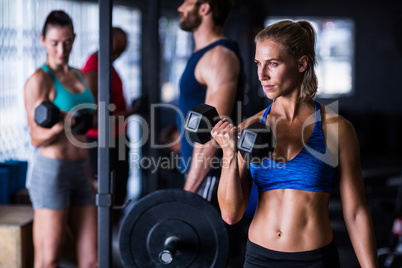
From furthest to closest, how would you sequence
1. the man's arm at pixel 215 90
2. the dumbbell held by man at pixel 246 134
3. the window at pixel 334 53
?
the window at pixel 334 53, the man's arm at pixel 215 90, the dumbbell held by man at pixel 246 134

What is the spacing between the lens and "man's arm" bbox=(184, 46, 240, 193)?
164 cm

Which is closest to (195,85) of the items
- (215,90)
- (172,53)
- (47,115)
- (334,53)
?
(215,90)

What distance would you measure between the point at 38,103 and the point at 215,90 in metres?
0.69

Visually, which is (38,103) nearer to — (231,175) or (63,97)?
(63,97)

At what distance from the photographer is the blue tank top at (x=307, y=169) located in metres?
1.13

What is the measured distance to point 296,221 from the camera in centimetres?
113

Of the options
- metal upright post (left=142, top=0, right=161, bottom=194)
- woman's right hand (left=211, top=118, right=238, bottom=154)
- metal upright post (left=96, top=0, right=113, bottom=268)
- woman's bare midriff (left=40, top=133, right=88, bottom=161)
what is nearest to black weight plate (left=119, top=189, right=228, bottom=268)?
metal upright post (left=96, top=0, right=113, bottom=268)

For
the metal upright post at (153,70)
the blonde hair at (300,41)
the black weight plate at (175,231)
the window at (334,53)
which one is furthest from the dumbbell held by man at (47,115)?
the window at (334,53)

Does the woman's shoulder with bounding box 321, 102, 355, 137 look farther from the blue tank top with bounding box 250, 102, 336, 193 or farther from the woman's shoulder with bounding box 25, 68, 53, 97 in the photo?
the woman's shoulder with bounding box 25, 68, 53, 97

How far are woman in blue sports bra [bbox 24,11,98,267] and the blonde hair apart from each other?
0.98m

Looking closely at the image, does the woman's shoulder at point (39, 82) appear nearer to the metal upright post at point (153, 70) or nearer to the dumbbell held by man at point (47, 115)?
the dumbbell held by man at point (47, 115)

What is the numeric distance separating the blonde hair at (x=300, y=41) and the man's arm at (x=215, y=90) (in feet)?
1.60

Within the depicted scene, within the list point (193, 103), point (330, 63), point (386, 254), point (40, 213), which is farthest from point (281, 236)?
Result: point (330, 63)

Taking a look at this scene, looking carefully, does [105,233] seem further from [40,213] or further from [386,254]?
[386,254]
